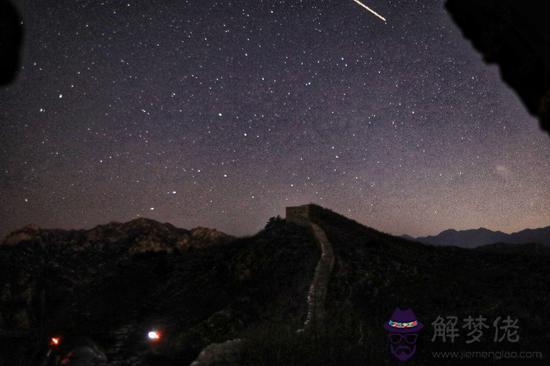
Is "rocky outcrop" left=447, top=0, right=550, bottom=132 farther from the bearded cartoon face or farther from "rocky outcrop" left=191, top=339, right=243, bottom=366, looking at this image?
"rocky outcrop" left=191, top=339, right=243, bottom=366

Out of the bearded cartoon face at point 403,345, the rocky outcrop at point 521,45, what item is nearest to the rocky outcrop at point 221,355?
the bearded cartoon face at point 403,345

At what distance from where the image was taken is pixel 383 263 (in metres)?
23.8

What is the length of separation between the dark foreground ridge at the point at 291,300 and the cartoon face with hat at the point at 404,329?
212 centimetres

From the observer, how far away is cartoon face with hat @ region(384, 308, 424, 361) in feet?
24.1

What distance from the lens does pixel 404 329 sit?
7.33m

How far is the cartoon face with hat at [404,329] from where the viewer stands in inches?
290

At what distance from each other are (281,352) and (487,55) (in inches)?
349

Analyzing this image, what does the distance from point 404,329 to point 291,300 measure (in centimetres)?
1338

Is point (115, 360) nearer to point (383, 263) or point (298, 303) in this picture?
point (298, 303)

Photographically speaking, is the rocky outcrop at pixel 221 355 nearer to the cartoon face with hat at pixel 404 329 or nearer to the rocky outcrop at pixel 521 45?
the cartoon face with hat at pixel 404 329

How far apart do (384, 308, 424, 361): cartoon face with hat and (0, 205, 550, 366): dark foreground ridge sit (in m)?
2.12

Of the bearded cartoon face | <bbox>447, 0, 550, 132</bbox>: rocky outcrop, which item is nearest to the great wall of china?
the bearded cartoon face

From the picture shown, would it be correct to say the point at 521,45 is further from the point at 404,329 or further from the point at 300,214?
the point at 300,214

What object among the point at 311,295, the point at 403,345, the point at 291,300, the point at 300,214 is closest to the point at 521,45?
the point at 403,345
